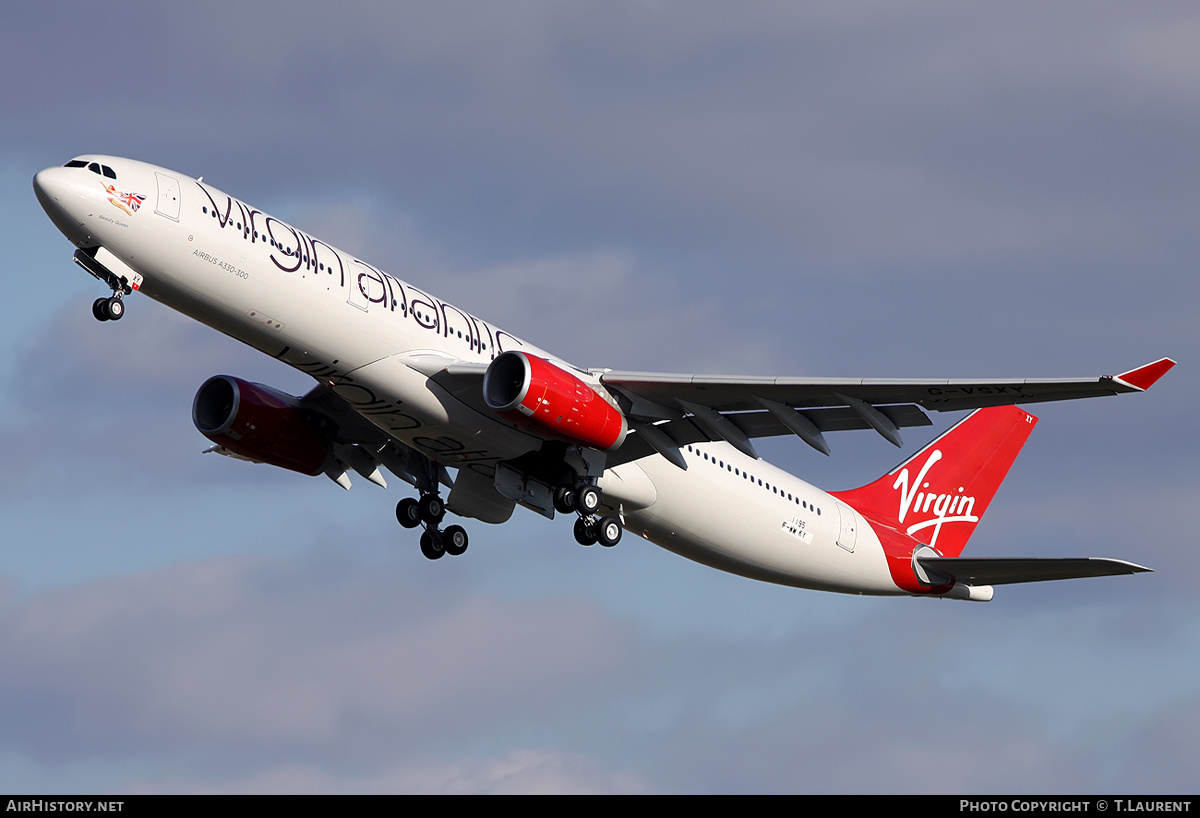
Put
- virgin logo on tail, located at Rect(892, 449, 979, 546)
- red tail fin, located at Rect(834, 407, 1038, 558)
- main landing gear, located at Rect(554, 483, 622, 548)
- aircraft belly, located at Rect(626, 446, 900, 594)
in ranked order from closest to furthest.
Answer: main landing gear, located at Rect(554, 483, 622, 548) < aircraft belly, located at Rect(626, 446, 900, 594) < red tail fin, located at Rect(834, 407, 1038, 558) < virgin logo on tail, located at Rect(892, 449, 979, 546)

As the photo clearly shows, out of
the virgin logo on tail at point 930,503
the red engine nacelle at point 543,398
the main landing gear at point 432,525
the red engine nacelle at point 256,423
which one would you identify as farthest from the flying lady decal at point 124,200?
the virgin logo on tail at point 930,503

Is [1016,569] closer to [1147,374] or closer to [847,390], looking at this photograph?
[847,390]

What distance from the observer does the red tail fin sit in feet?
132

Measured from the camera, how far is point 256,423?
34.3m

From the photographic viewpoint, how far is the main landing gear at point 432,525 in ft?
116

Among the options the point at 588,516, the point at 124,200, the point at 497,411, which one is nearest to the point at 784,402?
the point at 588,516

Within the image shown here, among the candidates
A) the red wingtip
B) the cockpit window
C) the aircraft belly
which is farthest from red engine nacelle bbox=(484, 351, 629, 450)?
the red wingtip

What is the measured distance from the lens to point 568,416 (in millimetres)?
29797

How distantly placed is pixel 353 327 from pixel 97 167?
215 inches

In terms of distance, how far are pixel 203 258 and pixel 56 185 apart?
281 centimetres

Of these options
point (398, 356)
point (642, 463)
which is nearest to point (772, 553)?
point (642, 463)

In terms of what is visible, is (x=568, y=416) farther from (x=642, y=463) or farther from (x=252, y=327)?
(x=252, y=327)

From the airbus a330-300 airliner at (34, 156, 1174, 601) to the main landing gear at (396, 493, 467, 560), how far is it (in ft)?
0.18

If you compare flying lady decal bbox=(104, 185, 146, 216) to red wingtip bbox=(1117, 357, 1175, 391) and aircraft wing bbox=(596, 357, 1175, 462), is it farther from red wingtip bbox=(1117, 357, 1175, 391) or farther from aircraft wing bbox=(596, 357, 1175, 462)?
red wingtip bbox=(1117, 357, 1175, 391)
